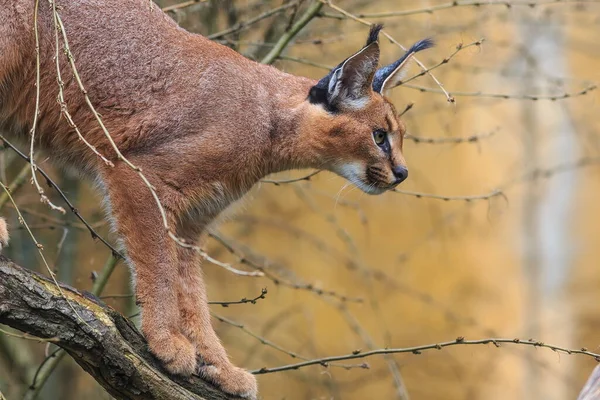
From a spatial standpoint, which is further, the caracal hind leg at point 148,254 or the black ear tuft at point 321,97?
the black ear tuft at point 321,97

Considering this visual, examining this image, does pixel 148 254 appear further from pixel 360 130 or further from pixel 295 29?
pixel 295 29

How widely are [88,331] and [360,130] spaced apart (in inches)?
85.8

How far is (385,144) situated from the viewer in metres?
5.83

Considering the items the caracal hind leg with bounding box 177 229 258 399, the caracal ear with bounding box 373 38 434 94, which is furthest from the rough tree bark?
the caracal ear with bounding box 373 38 434 94

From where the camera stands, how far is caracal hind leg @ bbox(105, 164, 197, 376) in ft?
16.5

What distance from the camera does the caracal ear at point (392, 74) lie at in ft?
18.9

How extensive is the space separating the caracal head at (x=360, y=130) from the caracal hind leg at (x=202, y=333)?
3.30 ft

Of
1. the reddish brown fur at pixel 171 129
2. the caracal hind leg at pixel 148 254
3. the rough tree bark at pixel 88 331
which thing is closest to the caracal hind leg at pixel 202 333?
the reddish brown fur at pixel 171 129

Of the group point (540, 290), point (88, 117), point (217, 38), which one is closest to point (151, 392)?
point (88, 117)

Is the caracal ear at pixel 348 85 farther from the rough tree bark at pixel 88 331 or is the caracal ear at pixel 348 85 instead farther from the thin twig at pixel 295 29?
the rough tree bark at pixel 88 331

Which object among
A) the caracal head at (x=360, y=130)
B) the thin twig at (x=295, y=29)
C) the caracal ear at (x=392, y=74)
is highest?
the thin twig at (x=295, y=29)

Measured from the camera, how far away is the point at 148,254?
5082 millimetres

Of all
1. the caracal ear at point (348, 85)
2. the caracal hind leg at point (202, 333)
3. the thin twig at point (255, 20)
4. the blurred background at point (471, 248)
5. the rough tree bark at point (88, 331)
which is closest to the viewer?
the rough tree bark at point (88, 331)

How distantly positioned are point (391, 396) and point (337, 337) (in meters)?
1.02
